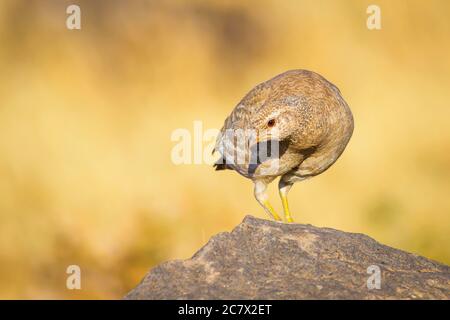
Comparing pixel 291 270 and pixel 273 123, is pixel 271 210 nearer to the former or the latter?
pixel 273 123

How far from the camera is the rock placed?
16.9ft

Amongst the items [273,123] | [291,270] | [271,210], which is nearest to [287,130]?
[273,123]

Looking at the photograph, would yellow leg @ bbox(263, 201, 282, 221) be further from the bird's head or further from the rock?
the rock

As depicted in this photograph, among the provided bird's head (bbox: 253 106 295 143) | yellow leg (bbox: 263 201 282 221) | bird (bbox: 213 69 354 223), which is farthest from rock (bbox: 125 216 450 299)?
yellow leg (bbox: 263 201 282 221)

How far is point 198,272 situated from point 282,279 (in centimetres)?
67

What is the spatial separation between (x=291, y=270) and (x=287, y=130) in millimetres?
2049

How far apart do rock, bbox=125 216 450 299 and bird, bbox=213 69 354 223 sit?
120cm

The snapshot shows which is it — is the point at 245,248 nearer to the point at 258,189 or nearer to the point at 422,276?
the point at 422,276

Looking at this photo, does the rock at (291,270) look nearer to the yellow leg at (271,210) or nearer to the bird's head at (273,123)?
the bird's head at (273,123)

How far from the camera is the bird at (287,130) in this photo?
7.19 m

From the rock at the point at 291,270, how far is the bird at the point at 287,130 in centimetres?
120

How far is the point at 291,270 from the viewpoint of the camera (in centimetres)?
553

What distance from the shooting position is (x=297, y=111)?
7246 mm

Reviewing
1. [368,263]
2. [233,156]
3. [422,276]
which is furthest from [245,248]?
[233,156]
